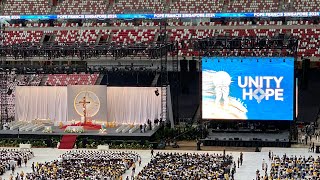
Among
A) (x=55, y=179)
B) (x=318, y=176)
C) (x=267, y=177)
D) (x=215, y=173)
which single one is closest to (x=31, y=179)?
(x=55, y=179)

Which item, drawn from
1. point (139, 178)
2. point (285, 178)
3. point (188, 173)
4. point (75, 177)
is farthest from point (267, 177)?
point (75, 177)

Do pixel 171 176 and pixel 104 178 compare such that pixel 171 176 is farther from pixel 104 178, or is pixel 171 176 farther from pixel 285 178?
pixel 285 178

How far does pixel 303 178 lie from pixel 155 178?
951 centimetres

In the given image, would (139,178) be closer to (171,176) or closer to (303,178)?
(171,176)

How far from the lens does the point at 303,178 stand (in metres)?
49.6

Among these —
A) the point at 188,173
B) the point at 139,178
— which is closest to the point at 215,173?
the point at 188,173

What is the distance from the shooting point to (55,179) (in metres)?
49.4

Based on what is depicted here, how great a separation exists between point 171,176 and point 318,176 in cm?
930

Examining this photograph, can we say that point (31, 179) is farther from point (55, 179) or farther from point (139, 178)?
point (139, 178)

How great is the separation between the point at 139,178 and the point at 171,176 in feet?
6.71

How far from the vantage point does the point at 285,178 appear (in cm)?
4947

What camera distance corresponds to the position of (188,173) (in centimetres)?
4991

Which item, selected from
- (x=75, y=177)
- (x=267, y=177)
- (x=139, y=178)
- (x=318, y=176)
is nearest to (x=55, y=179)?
(x=75, y=177)

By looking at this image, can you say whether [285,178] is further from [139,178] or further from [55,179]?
[55,179]
